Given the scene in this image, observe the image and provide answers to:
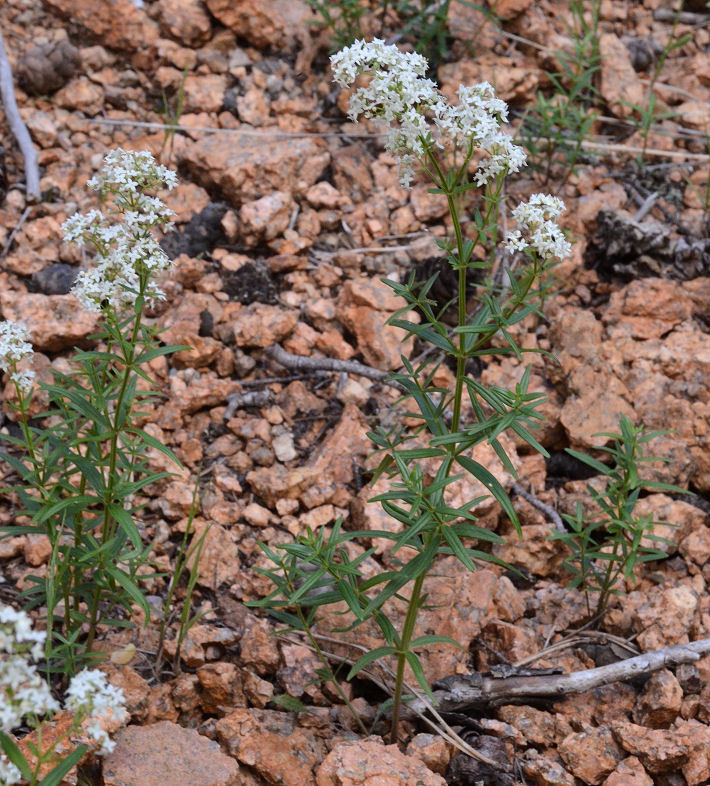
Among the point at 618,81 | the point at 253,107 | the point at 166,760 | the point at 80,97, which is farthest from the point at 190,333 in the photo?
the point at 618,81

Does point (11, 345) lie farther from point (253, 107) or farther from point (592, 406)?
point (253, 107)

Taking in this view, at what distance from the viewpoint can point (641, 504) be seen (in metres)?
4.91

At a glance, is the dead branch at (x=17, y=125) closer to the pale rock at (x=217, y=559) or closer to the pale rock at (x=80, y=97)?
the pale rock at (x=80, y=97)

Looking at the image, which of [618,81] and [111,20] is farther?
[618,81]

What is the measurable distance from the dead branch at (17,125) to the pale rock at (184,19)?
52.7 inches

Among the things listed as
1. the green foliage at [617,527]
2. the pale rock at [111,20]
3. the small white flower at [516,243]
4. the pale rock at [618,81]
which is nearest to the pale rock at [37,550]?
the green foliage at [617,527]

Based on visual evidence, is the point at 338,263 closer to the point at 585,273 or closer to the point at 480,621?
the point at 585,273

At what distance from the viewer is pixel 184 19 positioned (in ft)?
22.3

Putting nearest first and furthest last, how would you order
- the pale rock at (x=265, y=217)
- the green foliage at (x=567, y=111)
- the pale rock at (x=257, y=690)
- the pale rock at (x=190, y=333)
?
the pale rock at (x=257, y=690) < the pale rock at (x=190, y=333) < the pale rock at (x=265, y=217) < the green foliage at (x=567, y=111)

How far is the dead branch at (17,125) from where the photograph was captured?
5957mm

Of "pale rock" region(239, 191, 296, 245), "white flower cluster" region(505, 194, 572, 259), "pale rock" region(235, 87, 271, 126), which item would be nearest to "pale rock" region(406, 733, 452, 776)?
"white flower cluster" region(505, 194, 572, 259)

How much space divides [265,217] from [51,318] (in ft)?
5.46

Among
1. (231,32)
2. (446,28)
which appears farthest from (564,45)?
(231,32)

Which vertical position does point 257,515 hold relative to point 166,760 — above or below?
below
